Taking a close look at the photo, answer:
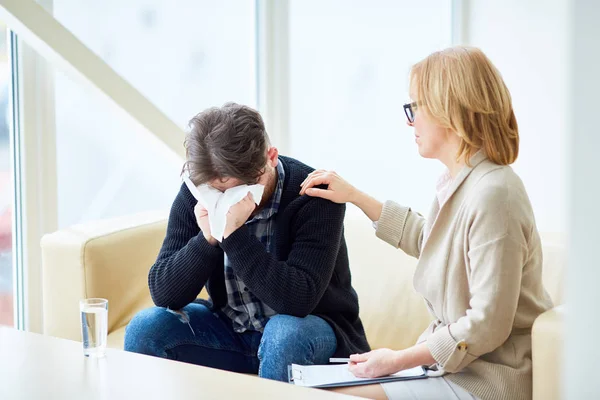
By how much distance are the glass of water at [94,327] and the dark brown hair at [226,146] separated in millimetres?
418

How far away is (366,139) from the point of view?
3.63m

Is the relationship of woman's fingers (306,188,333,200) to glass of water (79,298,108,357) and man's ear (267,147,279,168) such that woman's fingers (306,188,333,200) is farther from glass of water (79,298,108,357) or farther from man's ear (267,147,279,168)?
glass of water (79,298,108,357)

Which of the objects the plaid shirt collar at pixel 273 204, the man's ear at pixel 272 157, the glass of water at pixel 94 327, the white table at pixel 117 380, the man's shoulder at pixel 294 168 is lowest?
the white table at pixel 117 380

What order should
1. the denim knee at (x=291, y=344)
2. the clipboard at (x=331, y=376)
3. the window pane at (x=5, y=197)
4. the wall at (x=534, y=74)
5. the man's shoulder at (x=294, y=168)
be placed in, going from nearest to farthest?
1. the clipboard at (x=331, y=376)
2. the denim knee at (x=291, y=344)
3. the man's shoulder at (x=294, y=168)
4. the window pane at (x=5, y=197)
5. the wall at (x=534, y=74)

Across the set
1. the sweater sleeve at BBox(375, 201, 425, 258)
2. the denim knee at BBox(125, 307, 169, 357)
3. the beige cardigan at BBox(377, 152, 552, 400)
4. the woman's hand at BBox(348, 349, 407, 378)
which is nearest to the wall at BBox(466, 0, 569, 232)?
the sweater sleeve at BBox(375, 201, 425, 258)

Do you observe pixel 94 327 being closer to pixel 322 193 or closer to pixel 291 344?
pixel 291 344

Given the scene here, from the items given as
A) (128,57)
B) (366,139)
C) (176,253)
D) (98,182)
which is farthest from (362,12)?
(176,253)

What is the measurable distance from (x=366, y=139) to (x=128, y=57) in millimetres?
1273

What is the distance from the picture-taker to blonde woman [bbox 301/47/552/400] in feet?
4.83

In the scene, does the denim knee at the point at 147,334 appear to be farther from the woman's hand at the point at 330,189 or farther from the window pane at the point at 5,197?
the window pane at the point at 5,197

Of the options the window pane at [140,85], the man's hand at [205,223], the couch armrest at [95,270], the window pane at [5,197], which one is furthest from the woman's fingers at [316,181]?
the window pane at [5,197]

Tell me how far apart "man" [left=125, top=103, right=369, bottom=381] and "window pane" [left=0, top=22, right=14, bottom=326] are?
37.5 inches

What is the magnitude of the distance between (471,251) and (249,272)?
533mm

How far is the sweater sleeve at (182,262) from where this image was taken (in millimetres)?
1805
